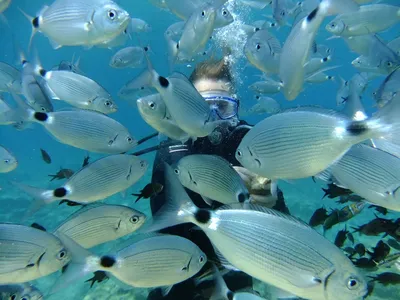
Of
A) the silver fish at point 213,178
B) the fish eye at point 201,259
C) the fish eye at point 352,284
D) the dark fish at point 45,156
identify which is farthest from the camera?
the dark fish at point 45,156

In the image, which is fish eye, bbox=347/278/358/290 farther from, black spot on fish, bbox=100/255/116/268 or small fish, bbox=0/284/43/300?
small fish, bbox=0/284/43/300

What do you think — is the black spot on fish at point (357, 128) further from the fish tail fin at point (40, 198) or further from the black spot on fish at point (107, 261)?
the fish tail fin at point (40, 198)

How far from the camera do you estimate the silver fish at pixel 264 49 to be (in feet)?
11.5

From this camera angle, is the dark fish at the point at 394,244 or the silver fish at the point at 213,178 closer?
the silver fish at the point at 213,178

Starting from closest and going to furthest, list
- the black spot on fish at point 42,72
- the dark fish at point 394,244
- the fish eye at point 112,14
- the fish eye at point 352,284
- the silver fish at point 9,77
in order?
1. the fish eye at point 352,284
2. the fish eye at point 112,14
3. the dark fish at point 394,244
4. the black spot on fish at point 42,72
5. the silver fish at point 9,77

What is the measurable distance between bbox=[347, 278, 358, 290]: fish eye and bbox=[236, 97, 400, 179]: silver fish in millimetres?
591

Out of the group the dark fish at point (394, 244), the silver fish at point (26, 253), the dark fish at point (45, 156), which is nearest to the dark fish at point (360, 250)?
the dark fish at point (394, 244)

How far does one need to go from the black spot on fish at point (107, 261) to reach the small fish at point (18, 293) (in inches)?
63.2

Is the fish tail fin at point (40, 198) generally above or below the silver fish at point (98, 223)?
above

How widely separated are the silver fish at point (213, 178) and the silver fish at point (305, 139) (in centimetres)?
30

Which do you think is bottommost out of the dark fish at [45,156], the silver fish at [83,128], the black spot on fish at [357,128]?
the dark fish at [45,156]

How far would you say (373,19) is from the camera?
3602mm

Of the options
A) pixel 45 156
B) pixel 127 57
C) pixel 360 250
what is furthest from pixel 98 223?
pixel 127 57

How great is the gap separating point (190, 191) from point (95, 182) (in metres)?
1.36
